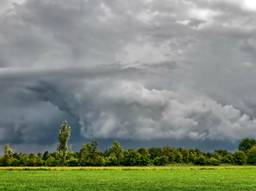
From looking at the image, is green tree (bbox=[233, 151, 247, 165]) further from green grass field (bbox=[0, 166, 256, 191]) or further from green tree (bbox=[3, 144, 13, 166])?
green grass field (bbox=[0, 166, 256, 191])

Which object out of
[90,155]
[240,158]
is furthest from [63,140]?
[240,158]

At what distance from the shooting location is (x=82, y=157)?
145375 mm

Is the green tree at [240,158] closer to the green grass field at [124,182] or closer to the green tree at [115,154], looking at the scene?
the green tree at [115,154]

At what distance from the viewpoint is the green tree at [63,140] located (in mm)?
144000

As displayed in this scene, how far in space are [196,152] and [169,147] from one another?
36.4 feet

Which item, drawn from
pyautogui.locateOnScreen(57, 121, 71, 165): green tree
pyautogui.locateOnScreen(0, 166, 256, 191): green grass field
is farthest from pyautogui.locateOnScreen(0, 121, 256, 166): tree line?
pyautogui.locateOnScreen(0, 166, 256, 191): green grass field

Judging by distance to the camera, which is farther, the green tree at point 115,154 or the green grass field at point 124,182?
the green tree at point 115,154

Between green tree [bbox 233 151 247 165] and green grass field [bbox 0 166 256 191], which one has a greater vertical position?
green tree [bbox 233 151 247 165]

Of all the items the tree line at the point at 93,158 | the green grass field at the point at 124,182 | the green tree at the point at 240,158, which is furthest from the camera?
the green tree at the point at 240,158

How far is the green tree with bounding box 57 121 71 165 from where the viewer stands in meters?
144

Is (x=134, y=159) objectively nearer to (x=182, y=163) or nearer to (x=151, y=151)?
(x=182, y=163)

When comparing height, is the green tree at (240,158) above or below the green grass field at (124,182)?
above

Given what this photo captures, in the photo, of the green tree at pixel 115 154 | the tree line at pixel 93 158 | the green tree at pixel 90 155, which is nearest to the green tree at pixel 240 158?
the tree line at pixel 93 158

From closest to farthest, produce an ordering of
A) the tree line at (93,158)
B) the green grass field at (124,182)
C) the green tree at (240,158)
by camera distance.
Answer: the green grass field at (124,182)
the tree line at (93,158)
the green tree at (240,158)
